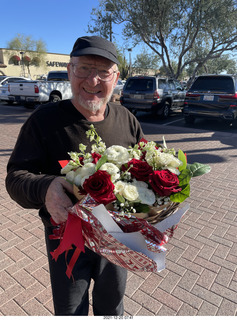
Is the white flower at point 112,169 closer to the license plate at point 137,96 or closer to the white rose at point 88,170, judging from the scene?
the white rose at point 88,170

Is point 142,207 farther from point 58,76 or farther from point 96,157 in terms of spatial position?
point 58,76

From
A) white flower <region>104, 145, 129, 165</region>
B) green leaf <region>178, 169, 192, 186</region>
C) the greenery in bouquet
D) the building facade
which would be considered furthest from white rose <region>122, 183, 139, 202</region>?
the building facade

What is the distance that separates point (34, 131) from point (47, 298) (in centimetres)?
167

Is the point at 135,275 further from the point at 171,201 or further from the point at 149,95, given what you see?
the point at 149,95

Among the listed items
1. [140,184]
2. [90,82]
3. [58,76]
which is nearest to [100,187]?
[140,184]

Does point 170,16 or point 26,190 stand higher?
point 170,16

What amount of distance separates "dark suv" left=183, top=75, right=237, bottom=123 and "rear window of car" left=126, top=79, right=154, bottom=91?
6.41 feet

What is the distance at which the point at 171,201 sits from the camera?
109 cm

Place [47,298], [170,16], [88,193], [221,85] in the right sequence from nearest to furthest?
[88,193] → [47,298] → [221,85] → [170,16]

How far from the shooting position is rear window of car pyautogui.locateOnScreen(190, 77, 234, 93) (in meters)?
8.82

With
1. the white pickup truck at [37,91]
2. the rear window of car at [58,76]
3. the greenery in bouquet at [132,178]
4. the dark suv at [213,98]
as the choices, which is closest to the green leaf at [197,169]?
the greenery in bouquet at [132,178]

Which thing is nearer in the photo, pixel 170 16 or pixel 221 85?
pixel 221 85

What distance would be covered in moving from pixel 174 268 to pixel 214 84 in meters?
8.20

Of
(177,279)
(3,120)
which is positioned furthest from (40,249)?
(3,120)
